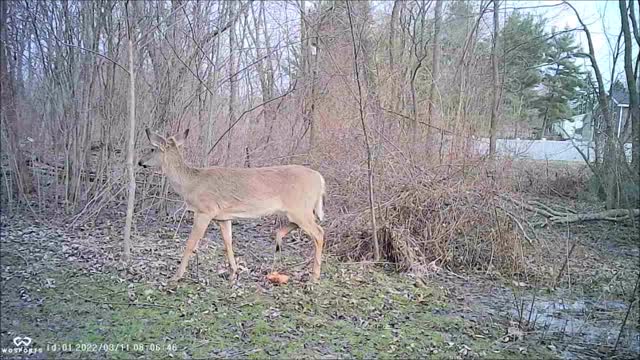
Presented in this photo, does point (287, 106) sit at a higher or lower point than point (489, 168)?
higher

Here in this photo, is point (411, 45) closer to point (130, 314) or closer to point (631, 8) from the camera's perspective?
point (631, 8)

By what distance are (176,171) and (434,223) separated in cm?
310

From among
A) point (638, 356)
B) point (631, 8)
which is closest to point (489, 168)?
point (638, 356)

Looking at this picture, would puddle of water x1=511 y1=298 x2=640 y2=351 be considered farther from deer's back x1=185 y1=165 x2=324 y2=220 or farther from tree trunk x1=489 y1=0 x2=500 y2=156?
tree trunk x1=489 y1=0 x2=500 y2=156

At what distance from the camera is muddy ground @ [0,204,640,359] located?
13.5 feet

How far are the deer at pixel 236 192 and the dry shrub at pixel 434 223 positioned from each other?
1099 millimetres

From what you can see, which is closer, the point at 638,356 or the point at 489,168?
the point at 638,356

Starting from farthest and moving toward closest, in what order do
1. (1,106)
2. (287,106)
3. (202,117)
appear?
1. (287,106)
2. (202,117)
3. (1,106)

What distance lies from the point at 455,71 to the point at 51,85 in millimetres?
7382

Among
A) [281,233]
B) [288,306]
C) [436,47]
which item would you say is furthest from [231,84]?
[288,306]

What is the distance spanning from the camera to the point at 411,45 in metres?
10.8

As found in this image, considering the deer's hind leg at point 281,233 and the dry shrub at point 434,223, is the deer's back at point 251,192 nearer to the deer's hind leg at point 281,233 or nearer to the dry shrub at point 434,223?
the deer's hind leg at point 281,233

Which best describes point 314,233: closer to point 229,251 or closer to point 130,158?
point 229,251

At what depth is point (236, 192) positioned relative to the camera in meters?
5.89
